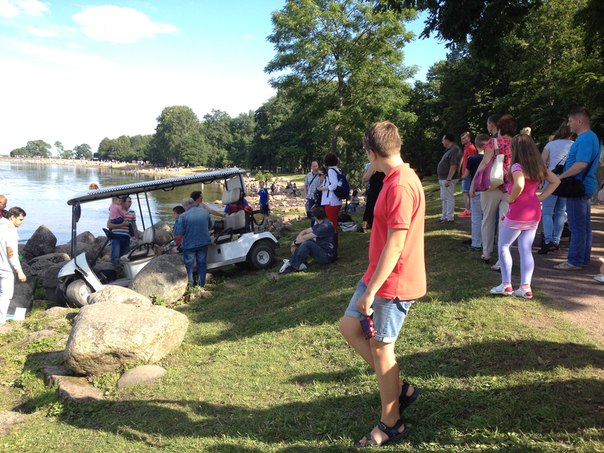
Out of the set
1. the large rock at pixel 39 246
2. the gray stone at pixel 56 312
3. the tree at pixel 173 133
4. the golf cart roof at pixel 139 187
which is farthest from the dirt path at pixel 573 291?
the tree at pixel 173 133

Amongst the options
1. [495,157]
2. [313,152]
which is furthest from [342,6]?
[313,152]

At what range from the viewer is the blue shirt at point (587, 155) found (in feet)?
18.7

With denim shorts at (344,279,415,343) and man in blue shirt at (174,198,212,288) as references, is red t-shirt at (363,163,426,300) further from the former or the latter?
man in blue shirt at (174,198,212,288)

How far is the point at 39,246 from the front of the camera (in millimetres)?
14531

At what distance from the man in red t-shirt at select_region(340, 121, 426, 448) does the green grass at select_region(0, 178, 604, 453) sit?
0.60 metres

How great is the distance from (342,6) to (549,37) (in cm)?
1173

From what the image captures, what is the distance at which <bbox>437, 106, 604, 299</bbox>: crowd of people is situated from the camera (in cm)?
484

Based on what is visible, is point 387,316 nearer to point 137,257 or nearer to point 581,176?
point 581,176

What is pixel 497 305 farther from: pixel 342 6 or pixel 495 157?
pixel 342 6

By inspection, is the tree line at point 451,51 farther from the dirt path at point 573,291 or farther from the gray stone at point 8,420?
the gray stone at point 8,420

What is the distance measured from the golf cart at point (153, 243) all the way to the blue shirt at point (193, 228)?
27.3 inches

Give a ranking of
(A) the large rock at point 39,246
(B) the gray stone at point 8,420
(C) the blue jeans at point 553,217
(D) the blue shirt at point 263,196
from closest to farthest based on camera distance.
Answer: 1. (B) the gray stone at point 8,420
2. (C) the blue jeans at point 553,217
3. (A) the large rock at point 39,246
4. (D) the blue shirt at point 263,196

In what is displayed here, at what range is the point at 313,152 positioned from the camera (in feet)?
164

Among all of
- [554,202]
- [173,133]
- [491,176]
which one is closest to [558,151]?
[554,202]
